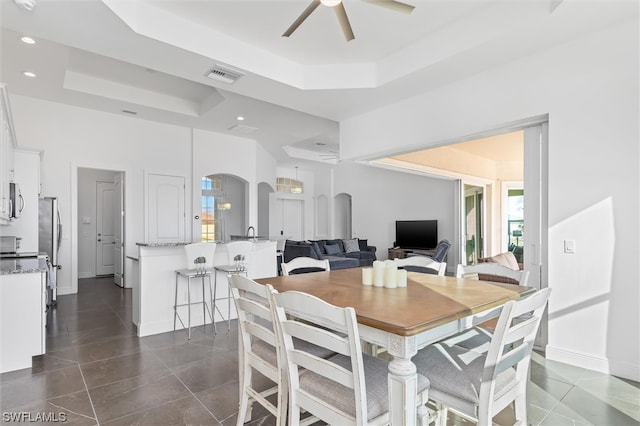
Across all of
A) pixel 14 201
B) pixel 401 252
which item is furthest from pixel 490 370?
pixel 401 252

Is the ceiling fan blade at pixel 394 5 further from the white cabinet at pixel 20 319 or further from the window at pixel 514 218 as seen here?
the window at pixel 514 218

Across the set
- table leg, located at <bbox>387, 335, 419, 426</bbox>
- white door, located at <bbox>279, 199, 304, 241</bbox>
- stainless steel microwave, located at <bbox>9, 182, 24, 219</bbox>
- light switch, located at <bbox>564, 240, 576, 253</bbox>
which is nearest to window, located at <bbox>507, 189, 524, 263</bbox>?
light switch, located at <bbox>564, 240, 576, 253</bbox>

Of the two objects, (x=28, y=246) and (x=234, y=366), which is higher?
(x=28, y=246)

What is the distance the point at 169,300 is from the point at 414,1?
12.9ft

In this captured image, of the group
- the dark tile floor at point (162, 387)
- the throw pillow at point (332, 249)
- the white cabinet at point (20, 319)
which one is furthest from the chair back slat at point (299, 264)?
the throw pillow at point (332, 249)

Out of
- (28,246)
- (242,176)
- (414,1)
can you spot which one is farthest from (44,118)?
(414,1)

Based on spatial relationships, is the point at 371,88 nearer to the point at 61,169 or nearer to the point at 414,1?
the point at 414,1

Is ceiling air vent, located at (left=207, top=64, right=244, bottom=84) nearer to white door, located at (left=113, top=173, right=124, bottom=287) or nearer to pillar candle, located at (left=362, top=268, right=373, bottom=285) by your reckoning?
pillar candle, located at (left=362, top=268, right=373, bottom=285)

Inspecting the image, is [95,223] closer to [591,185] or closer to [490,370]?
[490,370]

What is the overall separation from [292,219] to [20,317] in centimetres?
862

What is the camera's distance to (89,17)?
263 cm

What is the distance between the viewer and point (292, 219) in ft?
37.2

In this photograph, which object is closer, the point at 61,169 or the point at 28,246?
the point at 28,246

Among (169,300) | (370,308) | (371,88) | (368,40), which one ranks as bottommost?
(169,300)
